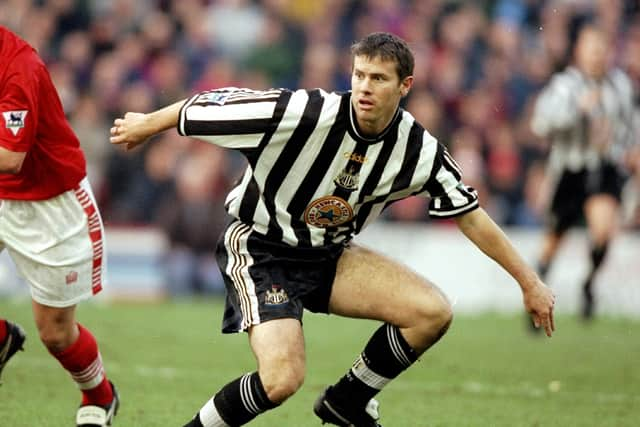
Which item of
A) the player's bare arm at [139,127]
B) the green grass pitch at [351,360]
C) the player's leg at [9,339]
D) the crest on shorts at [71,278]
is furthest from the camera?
the green grass pitch at [351,360]

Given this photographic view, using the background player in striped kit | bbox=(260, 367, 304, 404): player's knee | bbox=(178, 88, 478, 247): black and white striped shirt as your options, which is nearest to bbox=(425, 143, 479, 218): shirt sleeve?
bbox=(178, 88, 478, 247): black and white striped shirt

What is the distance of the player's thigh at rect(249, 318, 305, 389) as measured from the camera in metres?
5.72

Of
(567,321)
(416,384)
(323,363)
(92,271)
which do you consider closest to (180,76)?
(567,321)

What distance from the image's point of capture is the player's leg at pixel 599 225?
1245 centimetres

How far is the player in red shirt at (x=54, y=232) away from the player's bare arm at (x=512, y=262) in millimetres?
1952

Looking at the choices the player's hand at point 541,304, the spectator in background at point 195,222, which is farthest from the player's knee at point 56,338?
the spectator in background at point 195,222

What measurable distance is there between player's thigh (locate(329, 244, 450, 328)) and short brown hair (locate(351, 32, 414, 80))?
1.04 m

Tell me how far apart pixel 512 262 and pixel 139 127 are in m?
1.96

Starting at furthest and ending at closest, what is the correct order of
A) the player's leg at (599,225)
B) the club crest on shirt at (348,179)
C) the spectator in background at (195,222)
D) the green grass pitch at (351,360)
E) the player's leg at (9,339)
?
the spectator in background at (195,222) → the player's leg at (599,225) → the green grass pitch at (351,360) → the player's leg at (9,339) → the club crest on shirt at (348,179)

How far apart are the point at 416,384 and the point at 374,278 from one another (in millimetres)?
2865

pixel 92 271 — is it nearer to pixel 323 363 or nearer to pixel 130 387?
pixel 130 387

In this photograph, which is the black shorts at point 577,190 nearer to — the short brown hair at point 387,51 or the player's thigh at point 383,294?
the player's thigh at point 383,294

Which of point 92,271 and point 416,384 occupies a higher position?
point 92,271

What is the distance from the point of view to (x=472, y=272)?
1471 centimetres
